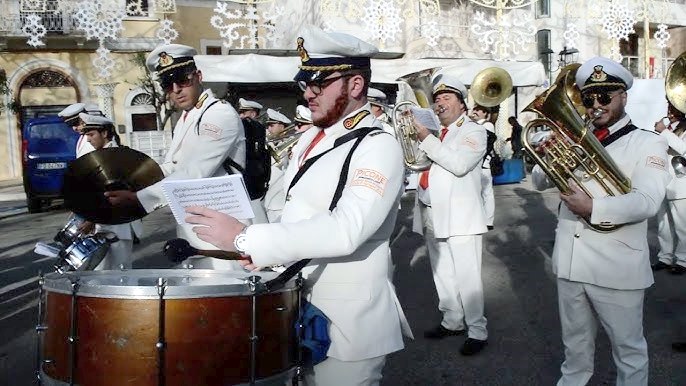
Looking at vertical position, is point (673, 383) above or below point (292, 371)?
below

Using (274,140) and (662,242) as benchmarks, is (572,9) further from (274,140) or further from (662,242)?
(274,140)

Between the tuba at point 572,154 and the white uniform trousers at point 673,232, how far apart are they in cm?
452

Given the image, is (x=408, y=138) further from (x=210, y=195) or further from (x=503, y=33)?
(x=503, y=33)

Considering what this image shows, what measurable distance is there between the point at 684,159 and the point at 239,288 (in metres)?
5.40

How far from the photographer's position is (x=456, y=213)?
5.08m

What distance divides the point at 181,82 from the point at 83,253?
130 cm

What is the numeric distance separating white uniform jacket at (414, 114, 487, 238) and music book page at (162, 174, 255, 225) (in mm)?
2858

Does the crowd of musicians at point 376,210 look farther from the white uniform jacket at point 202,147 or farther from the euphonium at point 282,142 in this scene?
the euphonium at point 282,142

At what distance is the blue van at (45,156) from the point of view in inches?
546

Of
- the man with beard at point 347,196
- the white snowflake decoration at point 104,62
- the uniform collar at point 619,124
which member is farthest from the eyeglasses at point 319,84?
the white snowflake decoration at point 104,62

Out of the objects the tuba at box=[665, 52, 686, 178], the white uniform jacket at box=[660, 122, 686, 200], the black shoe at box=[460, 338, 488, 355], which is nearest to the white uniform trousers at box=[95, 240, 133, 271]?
the black shoe at box=[460, 338, 488, 355]

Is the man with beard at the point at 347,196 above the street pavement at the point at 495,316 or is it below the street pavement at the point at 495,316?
above

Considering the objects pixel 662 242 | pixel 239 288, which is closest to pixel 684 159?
pixel 662 242

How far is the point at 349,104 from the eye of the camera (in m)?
2.46
